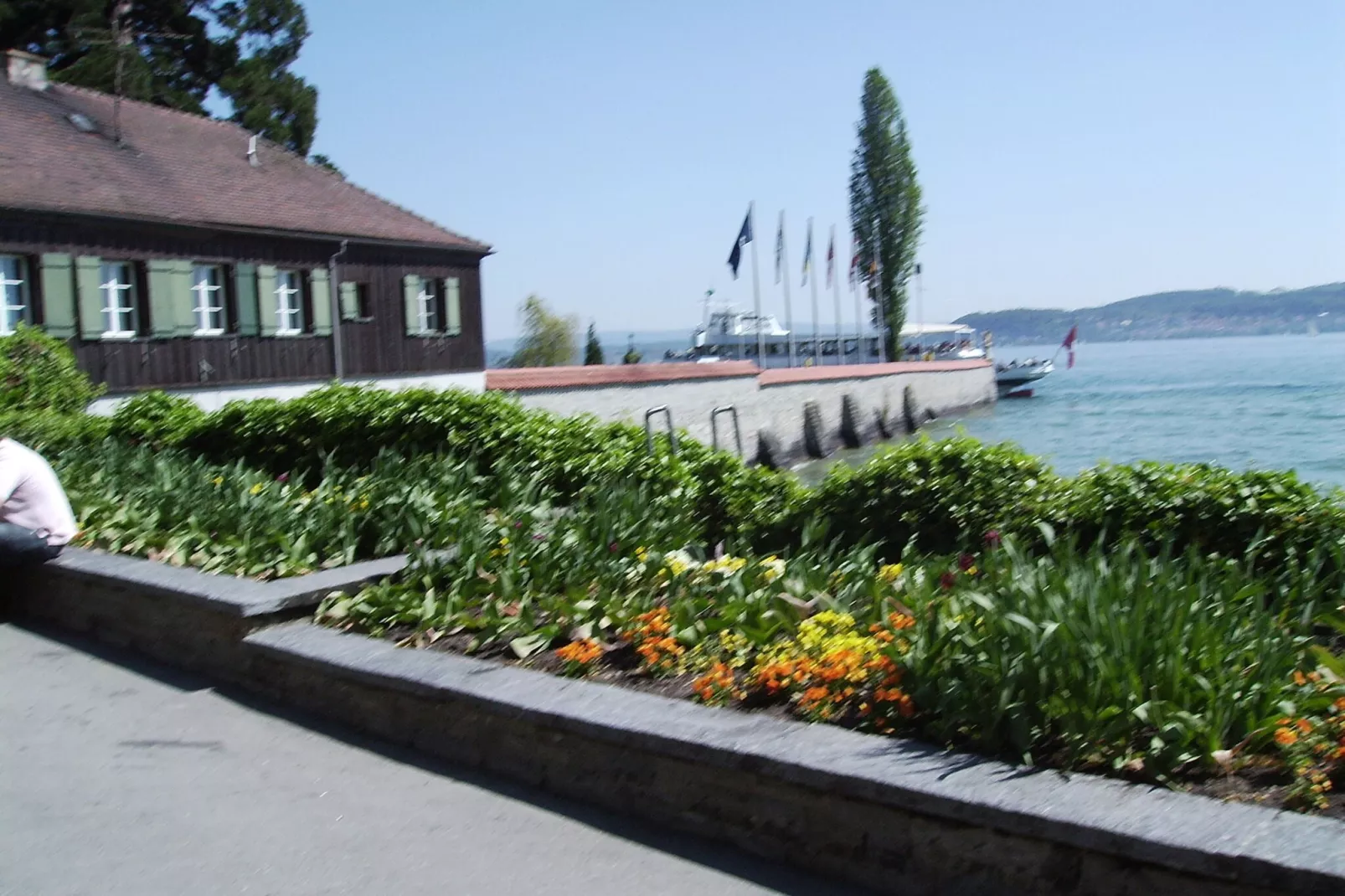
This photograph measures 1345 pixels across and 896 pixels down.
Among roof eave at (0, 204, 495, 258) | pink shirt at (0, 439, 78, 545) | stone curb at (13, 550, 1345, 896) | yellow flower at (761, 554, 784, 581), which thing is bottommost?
stone curb at (13, 550, 1345, 896)

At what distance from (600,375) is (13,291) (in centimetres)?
1409

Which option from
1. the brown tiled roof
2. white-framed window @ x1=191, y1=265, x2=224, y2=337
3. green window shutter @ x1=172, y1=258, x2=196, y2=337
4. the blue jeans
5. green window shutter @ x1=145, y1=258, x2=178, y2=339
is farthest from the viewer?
white-framed window @ x1=191, y1=265, x2=224, y2=337

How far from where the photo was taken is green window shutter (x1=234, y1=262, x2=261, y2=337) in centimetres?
2992

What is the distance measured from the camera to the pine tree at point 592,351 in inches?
2591

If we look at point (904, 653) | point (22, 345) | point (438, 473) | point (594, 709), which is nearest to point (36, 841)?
point (594, 709)

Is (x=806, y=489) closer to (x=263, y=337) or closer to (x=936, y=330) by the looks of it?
(x=263, y=337)

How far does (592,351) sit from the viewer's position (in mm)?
66125

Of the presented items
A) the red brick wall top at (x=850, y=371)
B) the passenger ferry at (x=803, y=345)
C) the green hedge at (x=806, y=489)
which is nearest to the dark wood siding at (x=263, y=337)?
the red brick wall top at (x=850, y=371)

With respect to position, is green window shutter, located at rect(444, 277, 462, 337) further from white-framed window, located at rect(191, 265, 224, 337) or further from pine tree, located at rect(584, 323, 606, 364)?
pine tree, located at rect(584, 323, 606, 364)

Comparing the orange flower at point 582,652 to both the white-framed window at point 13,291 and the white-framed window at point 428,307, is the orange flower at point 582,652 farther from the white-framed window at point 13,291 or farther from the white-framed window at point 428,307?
the white-framed window at point 428,307

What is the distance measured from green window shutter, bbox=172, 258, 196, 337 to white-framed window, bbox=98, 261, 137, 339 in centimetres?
83

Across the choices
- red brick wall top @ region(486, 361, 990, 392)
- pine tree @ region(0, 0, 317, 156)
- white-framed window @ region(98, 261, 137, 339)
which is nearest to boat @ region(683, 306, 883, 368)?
red brick wall top @ region(486, 361, 990, 392)

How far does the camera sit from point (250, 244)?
30516 millimetres

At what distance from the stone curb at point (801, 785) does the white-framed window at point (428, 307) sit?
2950 centimetres
